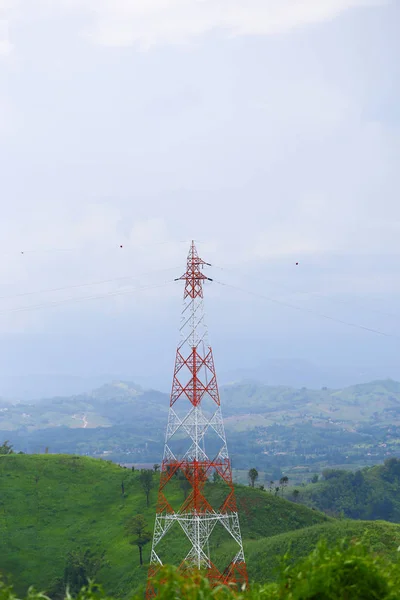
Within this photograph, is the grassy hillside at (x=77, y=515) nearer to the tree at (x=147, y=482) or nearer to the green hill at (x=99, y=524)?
the green hill at (x=99, y=524)

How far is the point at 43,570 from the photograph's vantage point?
268 ft

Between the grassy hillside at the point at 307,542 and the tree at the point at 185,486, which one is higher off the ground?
the tree at the point at 185,486

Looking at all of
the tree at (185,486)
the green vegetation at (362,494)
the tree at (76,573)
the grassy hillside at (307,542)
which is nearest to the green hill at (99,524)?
the grassy hillside at (307,542)

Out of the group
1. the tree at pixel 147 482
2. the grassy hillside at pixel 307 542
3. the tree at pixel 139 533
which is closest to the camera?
the grassy hillside at pixel 307 542

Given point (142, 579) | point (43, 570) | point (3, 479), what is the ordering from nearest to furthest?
point (142, 579) → point (43, 570) → point (3, 479)

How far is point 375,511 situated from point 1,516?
106269 mm

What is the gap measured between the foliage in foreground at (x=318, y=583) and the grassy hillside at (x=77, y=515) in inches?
2443

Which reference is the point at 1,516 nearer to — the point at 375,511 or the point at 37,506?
the point at 37,506

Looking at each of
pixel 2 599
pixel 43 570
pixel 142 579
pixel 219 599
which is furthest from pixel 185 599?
pixel 43 570

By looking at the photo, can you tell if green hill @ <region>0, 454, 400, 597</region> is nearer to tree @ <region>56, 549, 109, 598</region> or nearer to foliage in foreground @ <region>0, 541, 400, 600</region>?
tree @ <region>56, 549, 109, 598</region>

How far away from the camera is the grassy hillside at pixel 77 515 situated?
267ft

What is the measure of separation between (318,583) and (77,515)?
289 ft

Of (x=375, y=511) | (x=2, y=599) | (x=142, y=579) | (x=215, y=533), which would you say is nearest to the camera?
(x=2, y=599)

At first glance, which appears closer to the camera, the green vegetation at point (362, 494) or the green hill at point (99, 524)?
the green hill at point (99, 524)
